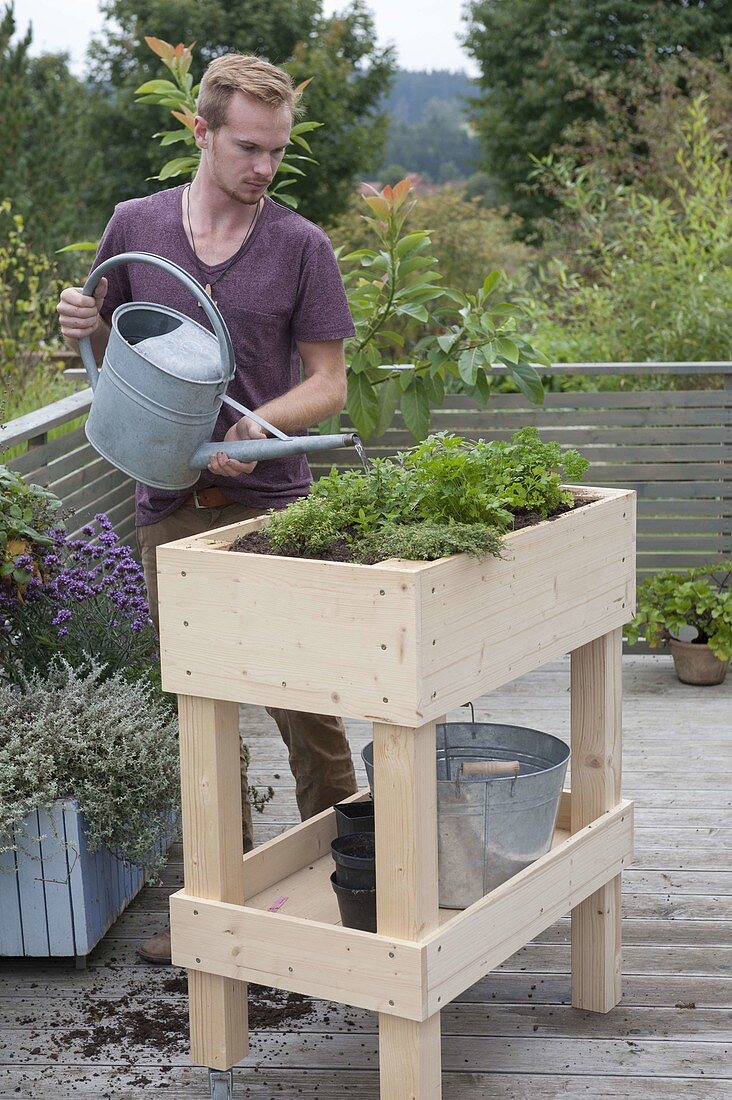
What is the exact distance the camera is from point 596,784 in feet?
7.29

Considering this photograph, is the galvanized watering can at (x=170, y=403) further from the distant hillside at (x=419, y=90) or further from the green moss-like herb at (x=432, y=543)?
the distant hillside at (x=419, y=90)

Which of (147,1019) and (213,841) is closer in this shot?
(213,841)

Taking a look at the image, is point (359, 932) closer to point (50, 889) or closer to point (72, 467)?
point (50, 889)

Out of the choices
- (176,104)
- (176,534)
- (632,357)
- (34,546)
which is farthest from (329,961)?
(632,357)

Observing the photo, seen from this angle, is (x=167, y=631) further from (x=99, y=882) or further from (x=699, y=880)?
(x=699, y=880)

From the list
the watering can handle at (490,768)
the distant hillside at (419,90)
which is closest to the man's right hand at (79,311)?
the watering can handle at (490,768)

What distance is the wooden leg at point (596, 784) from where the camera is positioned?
7.20 ft

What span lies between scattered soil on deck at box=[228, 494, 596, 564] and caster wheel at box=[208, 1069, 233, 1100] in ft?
2.56

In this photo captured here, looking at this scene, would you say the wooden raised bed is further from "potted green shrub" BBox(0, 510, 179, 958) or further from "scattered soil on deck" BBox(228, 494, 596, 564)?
"potted green shrub" BBox(0, 510, 179, 958)

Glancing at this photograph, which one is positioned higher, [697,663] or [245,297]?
[245,297]

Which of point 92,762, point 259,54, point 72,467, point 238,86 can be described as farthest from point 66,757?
point 259,54

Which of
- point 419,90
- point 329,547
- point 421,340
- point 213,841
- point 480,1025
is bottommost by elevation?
point 480,1025

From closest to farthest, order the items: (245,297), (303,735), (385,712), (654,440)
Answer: (385,712) < (245,297) < (303,735) < (654,440)

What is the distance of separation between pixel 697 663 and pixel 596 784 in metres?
1.91
